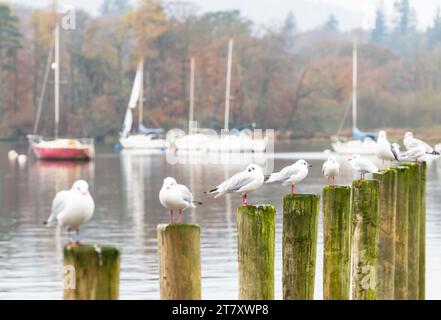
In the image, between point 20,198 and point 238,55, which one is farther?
point 238,55

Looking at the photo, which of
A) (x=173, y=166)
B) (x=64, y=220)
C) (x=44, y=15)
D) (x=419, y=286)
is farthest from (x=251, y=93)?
(x=64, y=220)

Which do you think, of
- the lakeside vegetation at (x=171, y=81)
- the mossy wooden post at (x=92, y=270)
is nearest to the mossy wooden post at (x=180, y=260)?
the mossy wooden post at (x=92, y=270)

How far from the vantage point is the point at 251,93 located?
120 meters

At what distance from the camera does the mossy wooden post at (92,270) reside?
8.79 metres

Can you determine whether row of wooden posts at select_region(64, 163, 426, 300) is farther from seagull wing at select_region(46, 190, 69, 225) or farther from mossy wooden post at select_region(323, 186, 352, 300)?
seagull wing at select_region(46, 190, 69, 225)

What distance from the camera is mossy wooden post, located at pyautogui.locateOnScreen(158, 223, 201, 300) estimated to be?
10102 mm

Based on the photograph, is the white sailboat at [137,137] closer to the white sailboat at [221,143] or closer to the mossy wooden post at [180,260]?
the white sailboat at [221,143]

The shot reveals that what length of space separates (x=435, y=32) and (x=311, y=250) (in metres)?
160

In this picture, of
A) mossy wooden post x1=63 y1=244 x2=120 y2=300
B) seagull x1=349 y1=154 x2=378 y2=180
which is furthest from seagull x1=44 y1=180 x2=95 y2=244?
seagull x1=349 y1=154 x2=378 y2=180

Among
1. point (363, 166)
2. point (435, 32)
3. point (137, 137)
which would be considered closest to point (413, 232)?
point (363, 166)

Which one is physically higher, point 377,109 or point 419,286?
point 377,109

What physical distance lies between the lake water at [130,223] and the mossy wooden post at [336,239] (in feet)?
20.7
